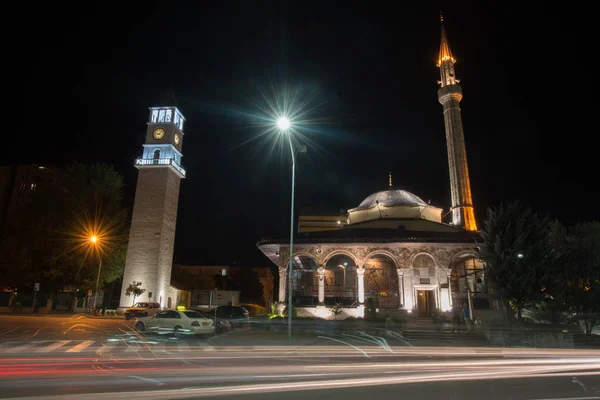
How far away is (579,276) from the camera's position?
883 inches

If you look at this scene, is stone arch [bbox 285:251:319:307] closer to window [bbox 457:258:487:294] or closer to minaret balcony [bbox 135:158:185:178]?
window [bbox 457:258:487:294]

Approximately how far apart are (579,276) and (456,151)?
2032 centimetres

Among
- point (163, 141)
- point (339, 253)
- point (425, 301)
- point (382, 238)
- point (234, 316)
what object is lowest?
point (234, 316)

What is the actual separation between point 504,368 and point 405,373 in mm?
2675

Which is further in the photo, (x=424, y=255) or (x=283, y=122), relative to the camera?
(x=424, y=255)

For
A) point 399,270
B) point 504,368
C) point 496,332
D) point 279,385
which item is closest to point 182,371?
point 279,385

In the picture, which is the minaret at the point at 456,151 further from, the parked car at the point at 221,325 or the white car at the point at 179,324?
the white car at the point at 179,324

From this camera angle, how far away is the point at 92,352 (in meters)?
11.3

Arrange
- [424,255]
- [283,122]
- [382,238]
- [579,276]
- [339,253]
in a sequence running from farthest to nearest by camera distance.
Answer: [339,253] → [424,255] → [382,238] → [579,276] → [283,122]

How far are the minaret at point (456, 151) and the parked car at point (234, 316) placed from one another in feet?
81.4

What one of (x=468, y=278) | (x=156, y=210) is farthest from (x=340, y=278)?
(x=156, y=210)

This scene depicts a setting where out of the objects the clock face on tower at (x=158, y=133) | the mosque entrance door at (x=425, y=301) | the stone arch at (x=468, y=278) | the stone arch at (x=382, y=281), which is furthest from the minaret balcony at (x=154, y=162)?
the stone arch at (x=468, y=278)

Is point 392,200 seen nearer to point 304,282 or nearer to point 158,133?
point 304,282

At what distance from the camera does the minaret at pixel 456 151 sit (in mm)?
38875
